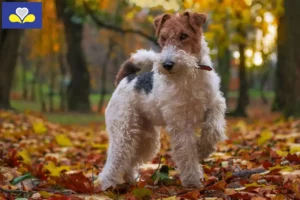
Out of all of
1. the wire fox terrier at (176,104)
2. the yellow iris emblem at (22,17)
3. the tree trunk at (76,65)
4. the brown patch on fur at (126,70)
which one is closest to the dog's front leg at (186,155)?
the wire fox terrier at (176,104)

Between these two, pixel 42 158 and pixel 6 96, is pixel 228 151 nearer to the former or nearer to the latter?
pixel 42 158

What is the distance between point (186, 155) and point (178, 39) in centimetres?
100

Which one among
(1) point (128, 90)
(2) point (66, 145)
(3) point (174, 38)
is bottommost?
(2) point (66, 145)

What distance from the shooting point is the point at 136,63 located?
17.5 ft

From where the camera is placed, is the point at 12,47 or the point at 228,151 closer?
the point at 228,151

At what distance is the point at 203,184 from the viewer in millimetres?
4398

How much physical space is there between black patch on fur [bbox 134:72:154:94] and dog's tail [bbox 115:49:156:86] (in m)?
0.28

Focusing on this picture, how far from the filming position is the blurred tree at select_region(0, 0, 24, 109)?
13.8 m

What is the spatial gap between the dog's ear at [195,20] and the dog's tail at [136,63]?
87cm

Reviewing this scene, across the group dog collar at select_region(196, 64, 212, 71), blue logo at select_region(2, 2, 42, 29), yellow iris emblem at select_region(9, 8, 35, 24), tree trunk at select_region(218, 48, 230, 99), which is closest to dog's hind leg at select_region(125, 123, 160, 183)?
dog collar at select_region(196, 64, 212, 71)

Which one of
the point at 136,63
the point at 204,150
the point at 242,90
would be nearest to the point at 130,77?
the point at 136,63

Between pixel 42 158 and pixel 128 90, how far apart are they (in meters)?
2.64

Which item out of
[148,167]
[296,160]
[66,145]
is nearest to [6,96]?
[66,145]

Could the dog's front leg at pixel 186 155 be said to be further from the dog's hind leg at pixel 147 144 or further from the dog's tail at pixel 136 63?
the dog's tail at pixel 136 63
